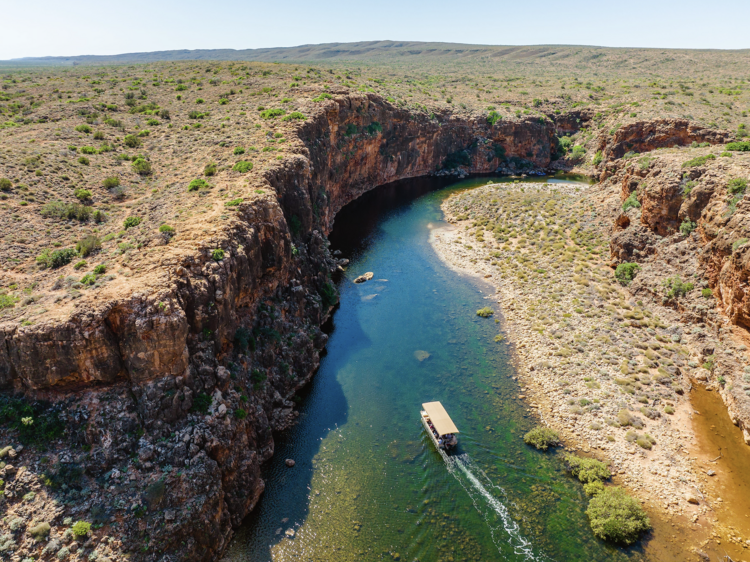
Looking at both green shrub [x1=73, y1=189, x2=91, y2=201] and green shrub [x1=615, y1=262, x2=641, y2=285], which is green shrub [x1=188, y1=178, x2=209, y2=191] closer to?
green shrub [x1=73, y1=189, x2=91, y2=201]

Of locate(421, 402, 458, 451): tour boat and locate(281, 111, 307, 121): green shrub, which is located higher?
locate(281, 111, 307, 121): green shrub

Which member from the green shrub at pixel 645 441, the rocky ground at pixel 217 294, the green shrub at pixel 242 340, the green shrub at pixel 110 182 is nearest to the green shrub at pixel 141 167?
the rocky ground at pixel 217 294

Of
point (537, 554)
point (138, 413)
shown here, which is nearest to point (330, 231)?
point (138, 413)

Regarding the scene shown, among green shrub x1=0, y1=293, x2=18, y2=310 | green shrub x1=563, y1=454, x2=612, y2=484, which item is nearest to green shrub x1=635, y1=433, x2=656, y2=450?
green shrub x1=563, y1=454, x2=612, y2=484

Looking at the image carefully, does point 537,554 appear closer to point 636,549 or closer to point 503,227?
point 636,549

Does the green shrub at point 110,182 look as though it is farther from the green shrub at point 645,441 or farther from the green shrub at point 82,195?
the green shrub at point 645,441
